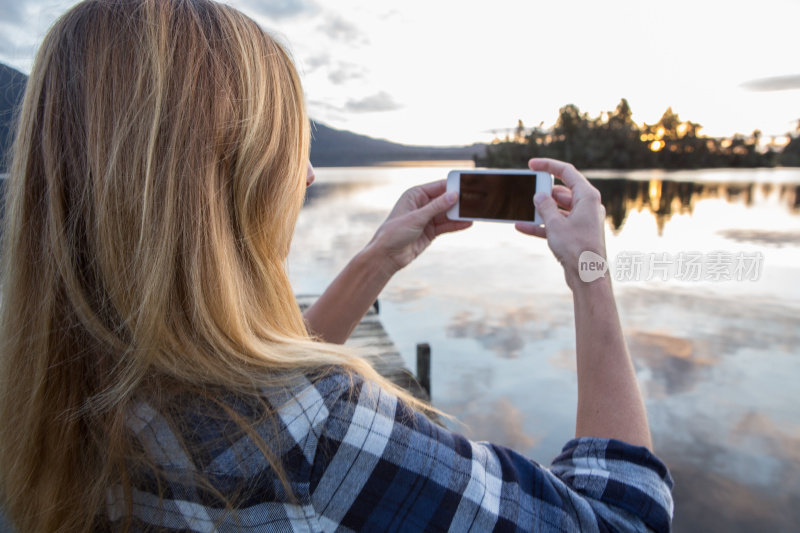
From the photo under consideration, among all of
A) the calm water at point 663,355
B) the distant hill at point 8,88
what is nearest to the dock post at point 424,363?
the calm water at point 663,355

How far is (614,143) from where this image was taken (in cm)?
6494

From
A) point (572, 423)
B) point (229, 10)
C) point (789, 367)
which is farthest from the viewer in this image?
point (789, 367)

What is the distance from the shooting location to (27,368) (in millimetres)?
880

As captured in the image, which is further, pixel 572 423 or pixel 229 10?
pixel 572 423

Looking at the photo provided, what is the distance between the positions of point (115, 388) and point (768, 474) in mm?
8034

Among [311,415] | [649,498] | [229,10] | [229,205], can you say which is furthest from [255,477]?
[229,10]

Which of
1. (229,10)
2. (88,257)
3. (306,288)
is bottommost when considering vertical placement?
(306,288)

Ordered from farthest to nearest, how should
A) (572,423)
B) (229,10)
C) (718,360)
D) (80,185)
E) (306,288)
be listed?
(306,288), (718,360), (572,423), (229,10), (80,185)

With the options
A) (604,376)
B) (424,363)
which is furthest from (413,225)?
(424,363)

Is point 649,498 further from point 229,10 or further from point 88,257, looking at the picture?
point 229,10

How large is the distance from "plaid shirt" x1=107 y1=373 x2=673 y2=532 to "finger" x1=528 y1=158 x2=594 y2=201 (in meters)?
0.82

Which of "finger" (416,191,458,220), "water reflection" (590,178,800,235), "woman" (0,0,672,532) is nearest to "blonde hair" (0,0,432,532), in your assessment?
"woman" (0,0,672,532)

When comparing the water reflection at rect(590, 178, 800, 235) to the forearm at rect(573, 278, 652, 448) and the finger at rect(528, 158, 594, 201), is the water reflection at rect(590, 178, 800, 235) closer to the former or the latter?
the finger at rect(528, 158, 594, 201)

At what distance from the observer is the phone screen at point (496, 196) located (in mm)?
1900
